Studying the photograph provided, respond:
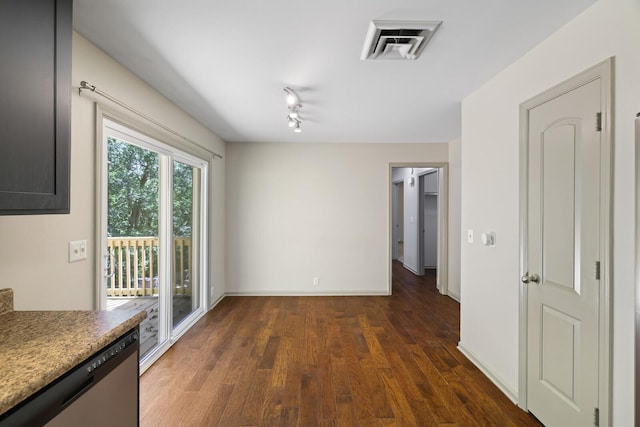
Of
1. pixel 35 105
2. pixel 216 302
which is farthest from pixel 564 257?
pixel 216 302

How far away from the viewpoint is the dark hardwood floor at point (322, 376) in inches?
77.5

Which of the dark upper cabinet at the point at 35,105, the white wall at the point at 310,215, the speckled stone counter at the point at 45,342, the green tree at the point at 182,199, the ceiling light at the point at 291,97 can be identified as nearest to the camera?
the speckled stone counter at the point at 45,342

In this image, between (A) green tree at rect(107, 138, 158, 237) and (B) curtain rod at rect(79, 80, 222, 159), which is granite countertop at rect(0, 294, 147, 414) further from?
(B) curtain rod at rect(79, 80, 222, 159)

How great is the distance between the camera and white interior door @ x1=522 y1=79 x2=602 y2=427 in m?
1.54

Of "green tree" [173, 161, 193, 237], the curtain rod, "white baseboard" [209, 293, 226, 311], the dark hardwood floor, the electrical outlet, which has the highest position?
the curtain rod

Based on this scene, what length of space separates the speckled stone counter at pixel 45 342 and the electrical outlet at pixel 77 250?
1.51 ft

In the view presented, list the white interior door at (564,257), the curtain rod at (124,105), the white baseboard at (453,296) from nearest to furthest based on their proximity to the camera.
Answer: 1. the white interior door at (564,257)
2. the curtain rod at (124,105)
3. the white baseboard at (453,296)

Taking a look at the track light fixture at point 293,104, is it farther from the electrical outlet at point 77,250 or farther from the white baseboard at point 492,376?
the white baseboard at point 492,376

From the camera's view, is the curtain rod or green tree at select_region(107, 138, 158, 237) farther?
green tree at select_region(107, 138, 158, 237)

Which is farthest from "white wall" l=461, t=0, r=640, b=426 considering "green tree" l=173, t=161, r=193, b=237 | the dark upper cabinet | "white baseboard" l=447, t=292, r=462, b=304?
"green tree" l=173, t=161, r=193, b=237

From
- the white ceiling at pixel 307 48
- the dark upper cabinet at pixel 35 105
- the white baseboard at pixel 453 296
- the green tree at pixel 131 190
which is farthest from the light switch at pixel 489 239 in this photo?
the green tree at pixel 131 190

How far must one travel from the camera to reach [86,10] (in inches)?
62.4

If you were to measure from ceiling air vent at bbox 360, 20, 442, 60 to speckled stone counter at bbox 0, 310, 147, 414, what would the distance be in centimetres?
200

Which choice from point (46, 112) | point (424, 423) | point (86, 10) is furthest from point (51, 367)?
point (424, 423)
